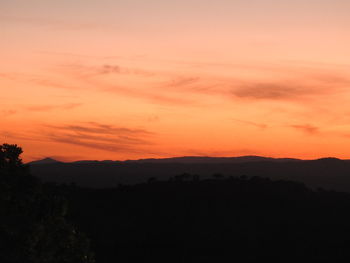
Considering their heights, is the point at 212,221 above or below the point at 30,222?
below

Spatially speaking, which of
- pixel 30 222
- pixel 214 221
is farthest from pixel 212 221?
pixel 30 222

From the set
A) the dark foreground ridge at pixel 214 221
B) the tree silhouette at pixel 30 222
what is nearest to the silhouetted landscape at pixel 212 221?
the dark foreground ridge at pixel 214 221

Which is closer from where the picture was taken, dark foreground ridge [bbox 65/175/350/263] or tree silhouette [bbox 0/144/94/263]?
tree silhouette [bbox 0/144/94/263]

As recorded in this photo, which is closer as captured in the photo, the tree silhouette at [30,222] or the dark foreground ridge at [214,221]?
the tree silhouette at [30,222]

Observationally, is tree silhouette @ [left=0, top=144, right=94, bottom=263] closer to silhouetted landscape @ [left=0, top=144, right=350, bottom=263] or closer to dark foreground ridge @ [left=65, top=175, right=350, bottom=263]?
silhouetted landscape @ [left=0, top=144, right=350, bottom=263]

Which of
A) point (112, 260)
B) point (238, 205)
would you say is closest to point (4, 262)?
point (112, 260)

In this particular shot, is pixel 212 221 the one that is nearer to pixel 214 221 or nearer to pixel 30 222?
pixel 214 221

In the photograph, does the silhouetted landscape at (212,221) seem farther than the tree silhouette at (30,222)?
Yes

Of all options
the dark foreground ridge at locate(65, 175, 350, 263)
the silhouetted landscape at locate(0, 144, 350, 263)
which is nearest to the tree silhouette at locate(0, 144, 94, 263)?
the silhouetted landscape at locate(0, 144, 350, 263)

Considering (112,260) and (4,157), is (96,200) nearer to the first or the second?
(112,260)

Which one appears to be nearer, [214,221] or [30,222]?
[30,222]

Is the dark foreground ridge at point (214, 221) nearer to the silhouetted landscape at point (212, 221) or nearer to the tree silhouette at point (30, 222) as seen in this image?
the silhouetted landscape at point (212, 221)

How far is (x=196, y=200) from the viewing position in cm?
13338

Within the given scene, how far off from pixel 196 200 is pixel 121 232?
27977mm
